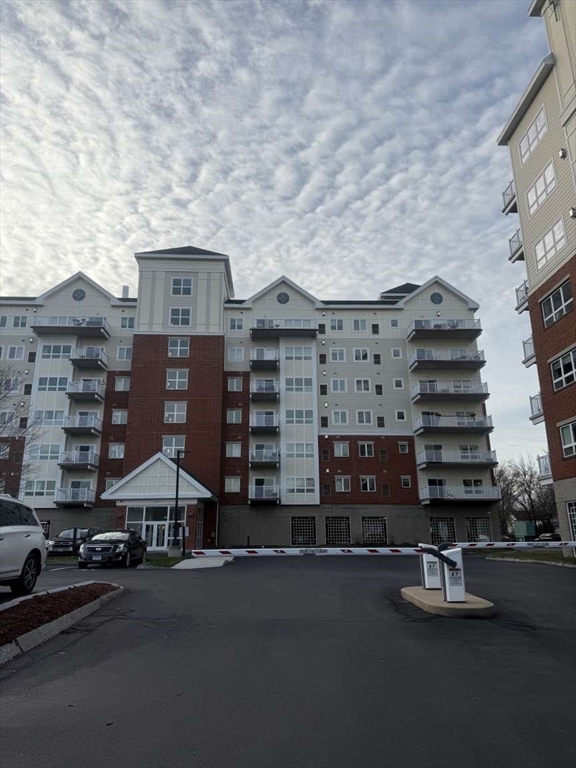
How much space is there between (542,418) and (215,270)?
30.0 metres

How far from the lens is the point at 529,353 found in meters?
31.0

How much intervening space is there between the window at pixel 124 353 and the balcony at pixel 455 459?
2614 centimetres

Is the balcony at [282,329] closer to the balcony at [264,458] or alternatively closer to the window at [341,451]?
the window at [341,451]

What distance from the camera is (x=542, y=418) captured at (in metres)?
29.8

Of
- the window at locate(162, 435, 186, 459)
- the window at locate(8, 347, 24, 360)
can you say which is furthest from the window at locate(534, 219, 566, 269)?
the window at locate(8, 347, 24, 360)

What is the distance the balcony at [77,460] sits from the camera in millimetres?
45125

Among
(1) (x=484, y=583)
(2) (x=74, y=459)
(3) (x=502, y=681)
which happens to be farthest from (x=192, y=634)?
(2) (x=74, y=459)

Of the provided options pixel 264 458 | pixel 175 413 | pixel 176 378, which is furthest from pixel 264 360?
pixel 175 413

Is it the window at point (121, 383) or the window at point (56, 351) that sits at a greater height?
the window at point (56, 351)

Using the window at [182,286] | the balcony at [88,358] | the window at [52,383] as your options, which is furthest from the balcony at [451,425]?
the window at [52,383]

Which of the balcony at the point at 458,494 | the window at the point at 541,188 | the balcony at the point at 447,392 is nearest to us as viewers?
the window at the point at 541,188

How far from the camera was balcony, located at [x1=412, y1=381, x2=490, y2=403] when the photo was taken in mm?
48156

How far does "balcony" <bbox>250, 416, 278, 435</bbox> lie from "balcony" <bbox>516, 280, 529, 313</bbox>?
2207cm

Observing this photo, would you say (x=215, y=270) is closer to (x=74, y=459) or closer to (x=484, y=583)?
(x=74, y=459)
